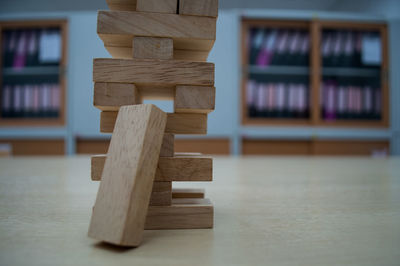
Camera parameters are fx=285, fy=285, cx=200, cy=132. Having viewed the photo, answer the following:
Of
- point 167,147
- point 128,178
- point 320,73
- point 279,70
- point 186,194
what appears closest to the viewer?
point 128,178

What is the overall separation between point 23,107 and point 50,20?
38.7 inches

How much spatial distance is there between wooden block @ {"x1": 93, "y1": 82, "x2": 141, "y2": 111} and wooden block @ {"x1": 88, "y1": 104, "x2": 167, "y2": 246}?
0.04 meters

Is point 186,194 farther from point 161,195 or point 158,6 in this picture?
point 158,6

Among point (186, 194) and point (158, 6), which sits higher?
point (158, 6)

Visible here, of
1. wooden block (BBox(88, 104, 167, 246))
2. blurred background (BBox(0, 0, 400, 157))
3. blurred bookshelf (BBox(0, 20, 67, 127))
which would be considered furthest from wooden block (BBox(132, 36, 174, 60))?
blurred bookshelf (BBox(0, 20, 67, 127))

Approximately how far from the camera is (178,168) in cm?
51

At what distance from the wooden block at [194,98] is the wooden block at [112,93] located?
84mm

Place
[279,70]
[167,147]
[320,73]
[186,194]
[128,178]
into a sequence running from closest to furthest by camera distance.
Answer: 1. [128,178]
2. [167,147]
3. [186,194]
4. [320,73]
5. [279,70]

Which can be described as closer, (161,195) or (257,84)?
(161,195)

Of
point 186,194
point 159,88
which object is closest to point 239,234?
point 186,194

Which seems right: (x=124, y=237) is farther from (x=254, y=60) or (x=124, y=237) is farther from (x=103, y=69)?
(x=254, y=60)

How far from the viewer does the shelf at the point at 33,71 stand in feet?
9.93

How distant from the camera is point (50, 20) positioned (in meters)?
2.91

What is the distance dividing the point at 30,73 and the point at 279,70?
8.89 ft
